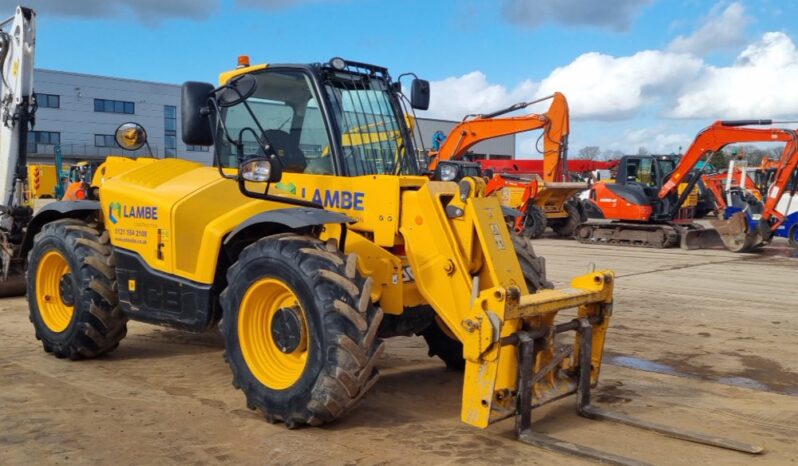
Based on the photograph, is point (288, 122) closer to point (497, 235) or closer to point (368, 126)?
point (368, 126)

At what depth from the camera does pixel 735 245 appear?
18.1 metres

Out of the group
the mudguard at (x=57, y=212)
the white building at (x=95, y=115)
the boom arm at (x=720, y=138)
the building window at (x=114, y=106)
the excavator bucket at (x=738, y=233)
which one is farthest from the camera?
the building window at (x=114, y=106)

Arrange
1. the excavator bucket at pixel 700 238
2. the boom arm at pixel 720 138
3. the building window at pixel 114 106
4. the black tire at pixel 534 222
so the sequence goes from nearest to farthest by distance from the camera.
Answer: the boom arm at pixel 720 138 < the excavator bucket at pixel 700 238 < the black tire at pixel 534 222 < the building window at pixel 114 106

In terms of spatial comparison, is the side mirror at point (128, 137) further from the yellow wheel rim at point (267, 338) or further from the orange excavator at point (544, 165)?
the orange excavator at point (544, 165)

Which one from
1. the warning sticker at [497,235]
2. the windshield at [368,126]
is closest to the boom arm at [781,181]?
the windshield at [368,126]

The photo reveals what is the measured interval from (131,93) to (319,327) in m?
55.0

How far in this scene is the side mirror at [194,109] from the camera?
5363 millimetres

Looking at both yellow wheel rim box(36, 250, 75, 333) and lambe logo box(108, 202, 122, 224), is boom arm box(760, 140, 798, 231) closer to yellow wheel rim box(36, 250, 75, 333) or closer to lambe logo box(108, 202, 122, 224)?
lambe logo box(108, 202, 122, 224)

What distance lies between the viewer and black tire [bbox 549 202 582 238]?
21984 millimetres

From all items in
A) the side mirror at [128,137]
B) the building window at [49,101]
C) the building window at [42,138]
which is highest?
the building window at [49,101]

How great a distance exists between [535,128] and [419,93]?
47.7ft

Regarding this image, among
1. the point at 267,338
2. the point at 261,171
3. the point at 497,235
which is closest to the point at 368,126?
the point at 261,171

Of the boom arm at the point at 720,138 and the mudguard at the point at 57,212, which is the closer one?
the mudguard at the point at 57,212

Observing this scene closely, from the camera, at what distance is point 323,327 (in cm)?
461
